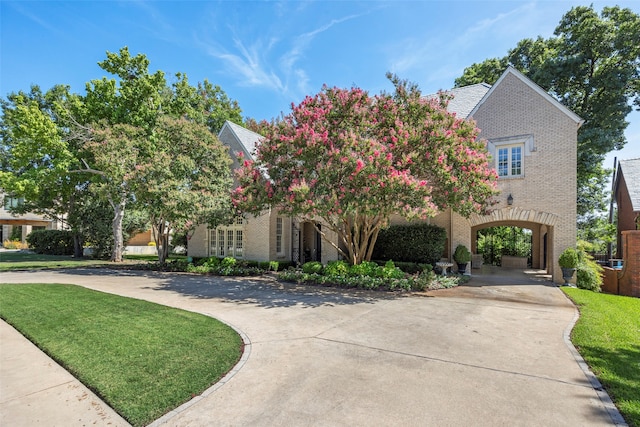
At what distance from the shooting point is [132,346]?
536 cm

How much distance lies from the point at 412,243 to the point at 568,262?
19.5ft

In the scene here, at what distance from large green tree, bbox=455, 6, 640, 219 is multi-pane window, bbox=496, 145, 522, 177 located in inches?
306

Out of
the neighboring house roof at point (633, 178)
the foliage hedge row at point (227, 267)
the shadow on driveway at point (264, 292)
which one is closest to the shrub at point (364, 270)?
the shadow on driveway at point (264, 292)

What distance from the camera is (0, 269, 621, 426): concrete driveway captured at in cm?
355

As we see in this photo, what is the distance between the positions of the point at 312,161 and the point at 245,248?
9.57 meters

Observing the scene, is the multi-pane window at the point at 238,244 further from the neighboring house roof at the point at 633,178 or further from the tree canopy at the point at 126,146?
the neighboring house roof at the point at 633,178

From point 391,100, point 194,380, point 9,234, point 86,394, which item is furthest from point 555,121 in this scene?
point 9,234

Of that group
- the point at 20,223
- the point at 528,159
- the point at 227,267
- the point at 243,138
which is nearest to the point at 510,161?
the point at 528,159

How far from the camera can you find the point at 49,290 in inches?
409

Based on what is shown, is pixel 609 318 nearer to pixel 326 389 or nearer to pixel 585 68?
pixel 326 389

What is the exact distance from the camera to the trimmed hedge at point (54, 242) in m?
29.4

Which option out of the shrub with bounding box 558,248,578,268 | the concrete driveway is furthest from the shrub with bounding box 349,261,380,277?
the shrub with bounding box 558,248,578,268

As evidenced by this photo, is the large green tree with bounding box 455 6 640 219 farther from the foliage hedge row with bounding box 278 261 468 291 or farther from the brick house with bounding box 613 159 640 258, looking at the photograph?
the foliage hedge row with bounding box 278 261 468 291

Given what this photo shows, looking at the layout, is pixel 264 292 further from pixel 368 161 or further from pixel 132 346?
pixel 132 346
